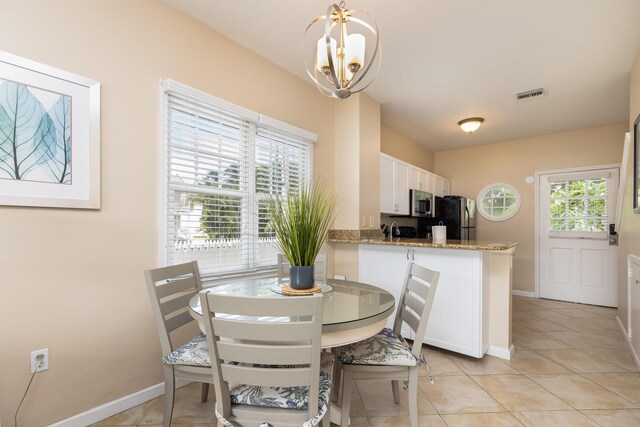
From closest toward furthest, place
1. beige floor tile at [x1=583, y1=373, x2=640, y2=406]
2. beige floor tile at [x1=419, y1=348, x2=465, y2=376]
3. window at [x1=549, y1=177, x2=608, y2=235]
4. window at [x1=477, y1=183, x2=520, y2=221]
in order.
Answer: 1. beige floor tile at [x1=583, y1=373, x2=640, y2=406]
2. beige floor tile at [x1=419, y1=348, x2=465, y2=376]
3. window at [x1=549, y1=177, x2=608, y2=235]
4. window at [x1=477, y1=183, x2=520, y2=221]

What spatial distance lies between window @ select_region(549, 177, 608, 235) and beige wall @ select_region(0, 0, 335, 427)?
17.4 feet

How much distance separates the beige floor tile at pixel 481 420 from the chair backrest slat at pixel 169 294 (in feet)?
5.42

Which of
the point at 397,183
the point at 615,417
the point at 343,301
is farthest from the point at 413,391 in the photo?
the point at 397,183

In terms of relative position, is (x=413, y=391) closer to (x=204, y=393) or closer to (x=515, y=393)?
(x=515, y=393)

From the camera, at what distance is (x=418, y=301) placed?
1.70 m

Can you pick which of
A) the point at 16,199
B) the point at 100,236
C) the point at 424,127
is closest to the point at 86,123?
the point at 16,199

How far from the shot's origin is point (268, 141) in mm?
2795

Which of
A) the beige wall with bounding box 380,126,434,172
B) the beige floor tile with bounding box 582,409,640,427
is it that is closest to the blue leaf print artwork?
the beige floor tile with bounding box 582,409,640,427

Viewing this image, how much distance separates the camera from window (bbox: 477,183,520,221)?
17.0 ft

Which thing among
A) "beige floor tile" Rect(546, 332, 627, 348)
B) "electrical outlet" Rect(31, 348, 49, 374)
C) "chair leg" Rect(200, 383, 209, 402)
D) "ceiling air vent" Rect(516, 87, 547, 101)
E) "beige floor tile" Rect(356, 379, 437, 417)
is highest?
"ceiling air vent" Rect(516, 87, 547, 101)

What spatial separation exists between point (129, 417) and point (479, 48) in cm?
367

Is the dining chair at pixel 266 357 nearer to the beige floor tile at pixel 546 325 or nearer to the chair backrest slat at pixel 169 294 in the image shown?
the chair backrest slat at pixel 169 294

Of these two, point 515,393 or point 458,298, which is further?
point 458,298

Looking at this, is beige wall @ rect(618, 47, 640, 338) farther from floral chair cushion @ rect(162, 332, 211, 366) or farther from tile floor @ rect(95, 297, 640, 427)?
floral chair cushion @ rect(162, 332, 211, 366)
